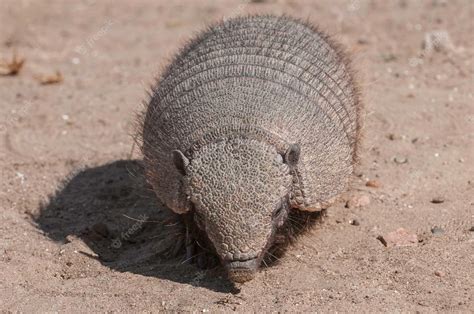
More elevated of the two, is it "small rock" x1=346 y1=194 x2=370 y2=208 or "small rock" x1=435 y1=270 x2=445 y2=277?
"small rock" x1=435 y1=270 x2=445 y2=277

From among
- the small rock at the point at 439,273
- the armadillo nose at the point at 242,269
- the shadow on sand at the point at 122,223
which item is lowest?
the shadow on sand at the point at 122,223

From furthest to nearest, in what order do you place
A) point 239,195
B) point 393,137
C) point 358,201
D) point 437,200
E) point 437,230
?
point 393,137 → point 358,201 → point 437,200 → point 437,230 → point 239,195

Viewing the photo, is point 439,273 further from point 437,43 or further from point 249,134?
point 437,43

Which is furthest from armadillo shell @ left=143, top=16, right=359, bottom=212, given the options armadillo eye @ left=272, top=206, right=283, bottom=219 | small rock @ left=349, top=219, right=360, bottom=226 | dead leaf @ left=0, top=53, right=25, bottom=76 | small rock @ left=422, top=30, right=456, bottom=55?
dead leaf @ left=0, top=53, right=25, bottom=76

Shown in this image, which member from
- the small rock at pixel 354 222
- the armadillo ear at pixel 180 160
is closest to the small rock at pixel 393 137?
the small rock at pixel 354 222

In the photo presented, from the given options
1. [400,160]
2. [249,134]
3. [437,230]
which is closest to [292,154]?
[249,134]

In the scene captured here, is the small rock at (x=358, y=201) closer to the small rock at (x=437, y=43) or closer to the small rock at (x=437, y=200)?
the small rock at (x=437, y=200)

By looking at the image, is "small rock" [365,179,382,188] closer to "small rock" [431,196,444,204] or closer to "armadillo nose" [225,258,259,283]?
"small rock" [431,196,444,204]
